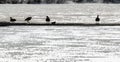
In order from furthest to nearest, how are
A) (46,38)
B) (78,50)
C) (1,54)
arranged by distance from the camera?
1. (46,38)
2. (78,50)
3. (1,54)

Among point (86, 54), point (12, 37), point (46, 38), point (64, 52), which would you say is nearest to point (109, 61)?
point (86, 54)

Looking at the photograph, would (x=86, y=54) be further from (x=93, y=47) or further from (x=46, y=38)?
(x=46, y=38)

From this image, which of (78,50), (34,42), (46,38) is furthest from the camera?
(46,38)

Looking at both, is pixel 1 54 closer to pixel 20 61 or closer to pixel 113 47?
pixel 20 61

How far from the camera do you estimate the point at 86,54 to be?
1788cm

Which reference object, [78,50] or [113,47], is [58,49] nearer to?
[78,50]

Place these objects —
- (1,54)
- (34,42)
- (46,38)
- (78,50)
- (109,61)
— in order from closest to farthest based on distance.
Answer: (109,61), (1,54), (78,50), (34,42), (46,38)

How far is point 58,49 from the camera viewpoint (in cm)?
1953

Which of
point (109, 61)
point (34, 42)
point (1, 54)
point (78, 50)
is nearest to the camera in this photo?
point (109, 61)

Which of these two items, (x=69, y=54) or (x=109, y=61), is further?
(x=69, y=54)

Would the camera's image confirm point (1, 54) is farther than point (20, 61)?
Yes

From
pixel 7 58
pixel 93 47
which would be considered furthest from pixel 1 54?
pixel 93 47

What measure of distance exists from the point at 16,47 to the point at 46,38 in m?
4.59

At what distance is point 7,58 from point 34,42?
585cm
